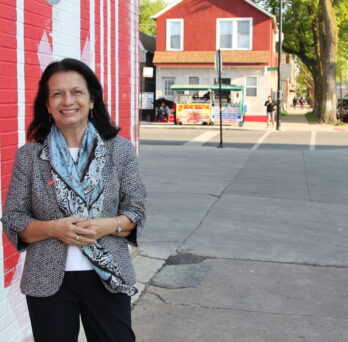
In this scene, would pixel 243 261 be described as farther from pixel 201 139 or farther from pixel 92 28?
pixel 201 139

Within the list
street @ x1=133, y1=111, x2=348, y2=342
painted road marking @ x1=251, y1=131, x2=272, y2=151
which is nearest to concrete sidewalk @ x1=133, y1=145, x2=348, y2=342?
street @ x1=133, y1=111, x2=348, y2=342

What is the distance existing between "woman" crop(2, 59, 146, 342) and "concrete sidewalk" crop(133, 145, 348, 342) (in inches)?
70.7

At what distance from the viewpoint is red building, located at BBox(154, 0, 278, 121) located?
118 feet

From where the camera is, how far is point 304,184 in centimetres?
1166

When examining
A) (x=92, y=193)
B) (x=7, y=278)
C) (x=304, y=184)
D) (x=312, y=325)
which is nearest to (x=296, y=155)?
(x=304, y=184)

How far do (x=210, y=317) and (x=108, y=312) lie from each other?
86.3 inches

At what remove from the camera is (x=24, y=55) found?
12.9 feet

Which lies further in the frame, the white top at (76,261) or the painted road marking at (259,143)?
the painted road marking at (259,143)

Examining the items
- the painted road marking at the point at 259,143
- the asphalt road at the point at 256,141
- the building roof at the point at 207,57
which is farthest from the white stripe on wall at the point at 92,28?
the building roof at the point at 207,57

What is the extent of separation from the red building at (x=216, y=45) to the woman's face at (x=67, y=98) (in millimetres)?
33957

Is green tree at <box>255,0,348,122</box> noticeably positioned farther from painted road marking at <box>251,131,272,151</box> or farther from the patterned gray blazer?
the patterned gray blazer

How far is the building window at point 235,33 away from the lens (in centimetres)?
3644

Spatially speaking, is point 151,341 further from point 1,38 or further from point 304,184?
point 304,184

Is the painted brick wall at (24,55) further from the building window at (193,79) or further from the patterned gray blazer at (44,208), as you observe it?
the building window at (193,79)
